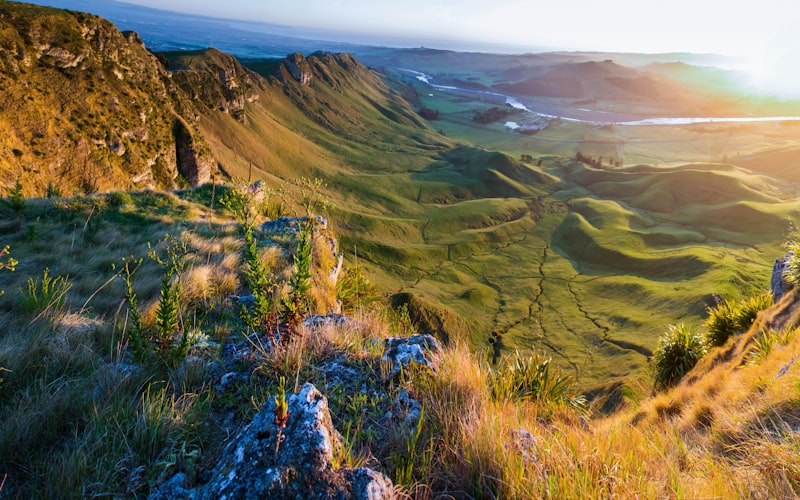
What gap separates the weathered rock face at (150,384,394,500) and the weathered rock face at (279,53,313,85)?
152 metres

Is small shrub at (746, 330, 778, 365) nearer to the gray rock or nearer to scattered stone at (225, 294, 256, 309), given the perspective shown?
the gray rock

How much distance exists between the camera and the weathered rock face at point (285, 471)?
227cm

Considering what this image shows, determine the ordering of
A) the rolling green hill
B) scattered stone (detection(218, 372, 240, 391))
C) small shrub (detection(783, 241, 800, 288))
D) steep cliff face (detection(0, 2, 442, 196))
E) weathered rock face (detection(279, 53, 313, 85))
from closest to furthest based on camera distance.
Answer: scattered stone (detection(218, 372, 240, 391)) < small shrub (detection(783, 241, 800, 288)) < steep cliff face (detection(0, 2, 442, 196)) < the rolling green hill < weathered rock face (detection(279, 53, 313, 85))

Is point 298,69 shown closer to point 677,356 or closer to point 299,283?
point 677,356

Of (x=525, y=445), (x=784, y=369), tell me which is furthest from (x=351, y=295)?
(x=784, y=369)

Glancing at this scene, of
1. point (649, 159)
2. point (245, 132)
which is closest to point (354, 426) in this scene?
point (245, 132)

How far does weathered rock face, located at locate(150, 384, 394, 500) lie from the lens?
2270 mm

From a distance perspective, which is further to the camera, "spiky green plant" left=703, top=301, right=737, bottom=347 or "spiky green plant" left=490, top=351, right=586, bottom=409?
"spiky green plant" left=703, top=301, right=737, bottom=347

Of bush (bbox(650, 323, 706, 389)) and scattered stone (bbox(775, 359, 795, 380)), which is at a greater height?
scattered stone (bbox(775, 359, 795, 380))

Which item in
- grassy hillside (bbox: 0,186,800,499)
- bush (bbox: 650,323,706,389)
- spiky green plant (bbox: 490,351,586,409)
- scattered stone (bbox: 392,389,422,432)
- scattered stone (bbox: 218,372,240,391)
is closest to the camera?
grassy hillside (bbox: 0,186,800,499)

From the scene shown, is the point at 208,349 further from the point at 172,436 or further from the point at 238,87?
the point at 238,87

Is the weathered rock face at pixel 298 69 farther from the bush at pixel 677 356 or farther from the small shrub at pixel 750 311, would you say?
the small shrub at pixel 750 311

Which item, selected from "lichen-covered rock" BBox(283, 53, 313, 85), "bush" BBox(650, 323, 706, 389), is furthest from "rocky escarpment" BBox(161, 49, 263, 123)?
"bush" BBox(650, 323, 706, 389)

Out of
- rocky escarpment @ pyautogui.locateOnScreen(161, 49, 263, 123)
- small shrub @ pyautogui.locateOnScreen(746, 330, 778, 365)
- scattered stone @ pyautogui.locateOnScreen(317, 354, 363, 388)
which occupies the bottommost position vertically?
small shrub @ pyautogui.locateOnScreen(746, 330, 778, 365)
